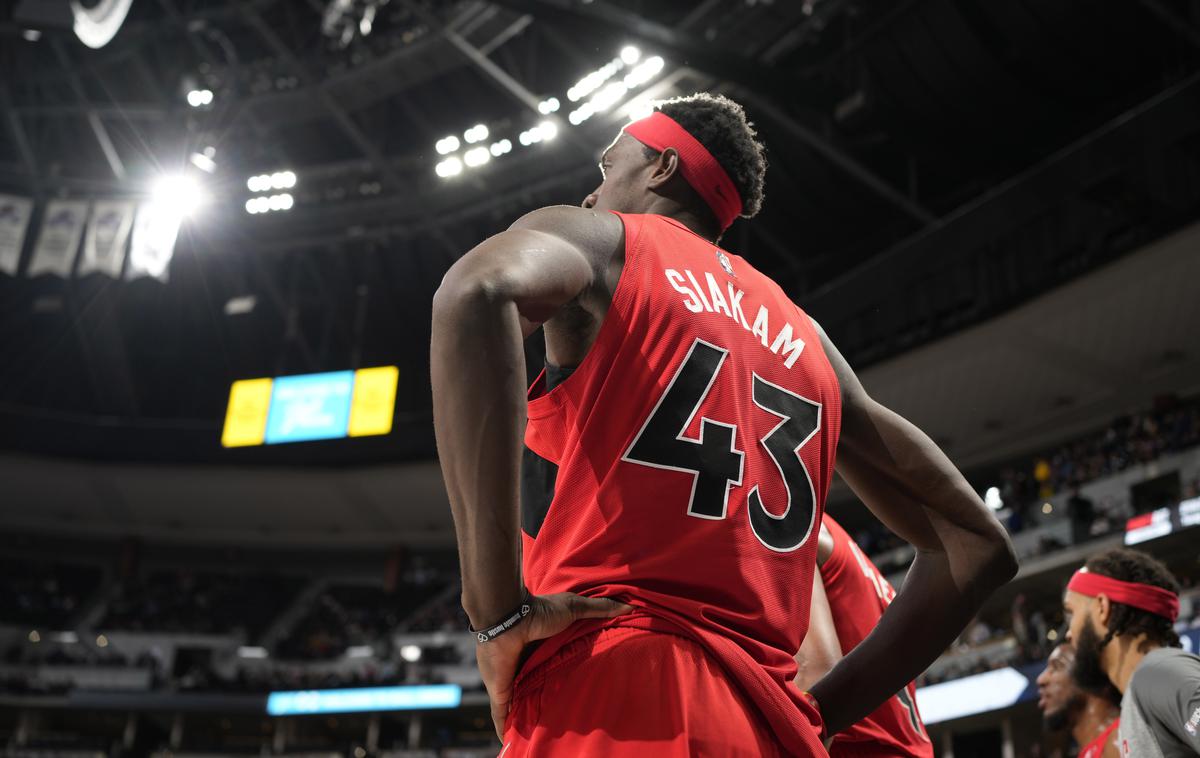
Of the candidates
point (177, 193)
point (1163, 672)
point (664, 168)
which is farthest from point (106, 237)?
point (664, 168)

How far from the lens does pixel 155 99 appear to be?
69.8 feet

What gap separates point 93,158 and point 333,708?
41.9ft

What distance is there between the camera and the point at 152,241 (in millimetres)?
19703

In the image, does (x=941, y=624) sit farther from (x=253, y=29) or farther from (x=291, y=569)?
(x=291, y=569)

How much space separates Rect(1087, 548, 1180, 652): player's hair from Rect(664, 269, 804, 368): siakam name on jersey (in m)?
2.19

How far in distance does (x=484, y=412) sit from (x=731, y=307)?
0.52m

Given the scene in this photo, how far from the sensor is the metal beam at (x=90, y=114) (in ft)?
66.6

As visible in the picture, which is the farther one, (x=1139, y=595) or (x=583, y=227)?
(x=1139, y=595)

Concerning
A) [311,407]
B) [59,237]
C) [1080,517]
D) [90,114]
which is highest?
[90,114]

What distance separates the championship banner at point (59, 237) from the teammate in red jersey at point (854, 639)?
19768 mm

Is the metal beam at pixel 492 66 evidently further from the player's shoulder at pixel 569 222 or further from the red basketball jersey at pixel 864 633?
the player's shoulder at pixel 569 222

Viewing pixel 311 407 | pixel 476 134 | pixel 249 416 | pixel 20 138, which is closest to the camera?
pixel 476 134

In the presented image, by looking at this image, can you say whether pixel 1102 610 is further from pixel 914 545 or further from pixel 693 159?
pixel 693 159

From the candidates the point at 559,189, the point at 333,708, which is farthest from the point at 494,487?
the point at 333,708
